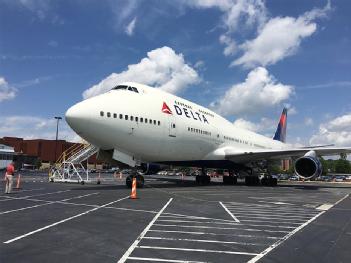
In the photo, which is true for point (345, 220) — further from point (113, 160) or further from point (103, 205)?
point (113, 160)

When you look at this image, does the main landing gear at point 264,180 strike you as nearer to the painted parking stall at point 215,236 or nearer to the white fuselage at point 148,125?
the white fuselage at point 148,125

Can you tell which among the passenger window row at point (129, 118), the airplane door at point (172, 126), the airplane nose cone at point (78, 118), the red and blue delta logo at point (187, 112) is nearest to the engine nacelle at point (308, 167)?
the red and blue delta logo at point (187, 112)

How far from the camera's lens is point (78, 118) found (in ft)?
58.7

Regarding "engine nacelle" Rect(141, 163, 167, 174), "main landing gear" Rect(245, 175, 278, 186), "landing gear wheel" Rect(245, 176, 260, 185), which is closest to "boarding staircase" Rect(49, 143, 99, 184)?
"engine nacelle" Rect(141, 163, 167, 174)

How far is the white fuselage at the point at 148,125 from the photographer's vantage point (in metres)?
18.4

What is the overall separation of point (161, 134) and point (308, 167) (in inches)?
414

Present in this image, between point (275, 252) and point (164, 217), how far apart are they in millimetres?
4240

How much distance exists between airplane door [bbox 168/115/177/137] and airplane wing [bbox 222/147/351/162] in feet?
22.4

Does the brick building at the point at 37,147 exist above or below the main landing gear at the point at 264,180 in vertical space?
above

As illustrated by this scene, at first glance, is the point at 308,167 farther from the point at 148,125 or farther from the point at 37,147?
the point at 37,147

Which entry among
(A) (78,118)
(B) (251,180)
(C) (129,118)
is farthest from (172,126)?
(B) (251,180)

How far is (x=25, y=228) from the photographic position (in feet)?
25.8

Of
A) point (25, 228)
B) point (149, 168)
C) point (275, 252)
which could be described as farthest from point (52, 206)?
point (149, 168)

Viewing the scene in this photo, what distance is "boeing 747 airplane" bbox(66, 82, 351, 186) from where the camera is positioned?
1859 cm
